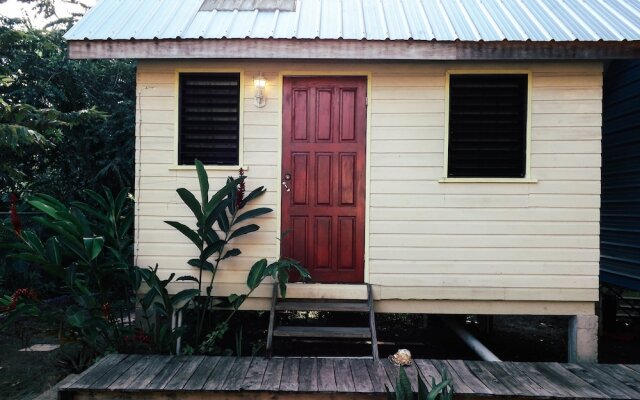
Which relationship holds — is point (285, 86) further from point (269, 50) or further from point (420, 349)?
point (420, 349)

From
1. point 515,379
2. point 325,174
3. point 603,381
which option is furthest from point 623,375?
point 325,174

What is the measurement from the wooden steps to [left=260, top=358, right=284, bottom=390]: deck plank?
0.13 meters

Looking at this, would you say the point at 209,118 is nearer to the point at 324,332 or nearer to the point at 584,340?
the point at 324,332

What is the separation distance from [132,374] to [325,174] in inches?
100

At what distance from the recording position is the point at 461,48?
396 centimetres

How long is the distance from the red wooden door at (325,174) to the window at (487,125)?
1004 mm

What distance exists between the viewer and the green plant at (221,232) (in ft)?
12.8

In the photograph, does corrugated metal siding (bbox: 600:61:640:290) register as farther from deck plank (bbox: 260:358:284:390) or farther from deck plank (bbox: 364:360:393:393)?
deck plank (bbox: 260:358:284:390)

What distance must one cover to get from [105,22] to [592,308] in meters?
5.88

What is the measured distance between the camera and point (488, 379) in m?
3.27

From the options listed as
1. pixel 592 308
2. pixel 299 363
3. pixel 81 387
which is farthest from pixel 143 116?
pixel 592 308

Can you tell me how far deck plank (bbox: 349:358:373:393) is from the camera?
9.97ft

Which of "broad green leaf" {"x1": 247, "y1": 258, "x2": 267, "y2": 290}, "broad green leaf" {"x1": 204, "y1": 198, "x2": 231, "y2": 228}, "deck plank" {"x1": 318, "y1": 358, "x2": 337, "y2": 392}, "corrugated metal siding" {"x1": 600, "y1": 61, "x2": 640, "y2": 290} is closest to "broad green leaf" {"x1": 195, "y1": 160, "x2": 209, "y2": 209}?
"broad green leaf" {"x1": 204, "y1": 198, "x2": 231, "y2": 228}

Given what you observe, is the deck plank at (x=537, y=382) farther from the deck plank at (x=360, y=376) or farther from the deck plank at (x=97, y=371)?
the deck plank at (x=97, y=371)
